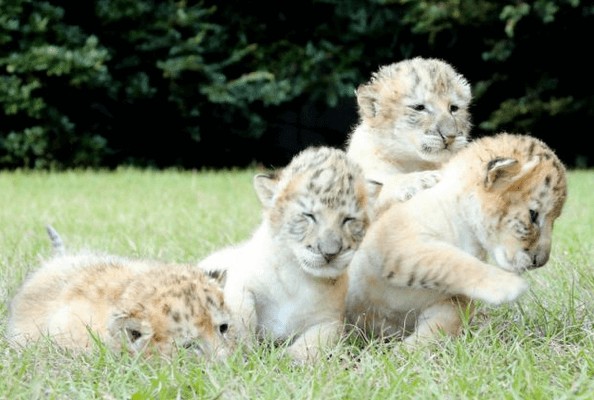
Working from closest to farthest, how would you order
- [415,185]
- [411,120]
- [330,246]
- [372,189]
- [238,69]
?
[330,246], [372,189], [415,185], [411,120], [238,69]

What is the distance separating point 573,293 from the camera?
4844 mm

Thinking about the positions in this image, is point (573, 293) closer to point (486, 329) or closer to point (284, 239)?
point (486, 329)

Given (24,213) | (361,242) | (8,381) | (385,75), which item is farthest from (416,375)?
(24,213)

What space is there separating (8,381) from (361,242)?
4.78ft

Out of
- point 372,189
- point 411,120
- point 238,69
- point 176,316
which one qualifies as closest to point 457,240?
point 372,189

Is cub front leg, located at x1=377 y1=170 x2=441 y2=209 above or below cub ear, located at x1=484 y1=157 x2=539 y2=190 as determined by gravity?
below

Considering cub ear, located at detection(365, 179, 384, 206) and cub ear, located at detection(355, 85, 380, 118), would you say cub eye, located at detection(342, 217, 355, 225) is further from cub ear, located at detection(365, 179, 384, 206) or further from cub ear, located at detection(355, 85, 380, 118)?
cub ear, located at detection(355, 85, 380, 118)

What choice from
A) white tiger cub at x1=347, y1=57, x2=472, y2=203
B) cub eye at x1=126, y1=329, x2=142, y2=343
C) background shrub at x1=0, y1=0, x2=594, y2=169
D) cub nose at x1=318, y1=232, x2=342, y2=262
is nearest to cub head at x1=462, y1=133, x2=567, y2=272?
cub nose at x1=318, y1=232, x2=342, y2=262

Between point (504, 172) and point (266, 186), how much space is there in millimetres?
944

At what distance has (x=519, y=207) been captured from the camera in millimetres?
4133

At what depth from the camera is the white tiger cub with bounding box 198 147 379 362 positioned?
13.1 ft

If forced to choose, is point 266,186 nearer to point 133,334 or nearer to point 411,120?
point 133,334

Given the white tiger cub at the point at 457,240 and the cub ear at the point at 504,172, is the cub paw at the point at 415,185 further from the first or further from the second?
the cub ear at the point at 504,172

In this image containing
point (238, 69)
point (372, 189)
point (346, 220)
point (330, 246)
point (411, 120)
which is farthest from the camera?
point (238, 69)
